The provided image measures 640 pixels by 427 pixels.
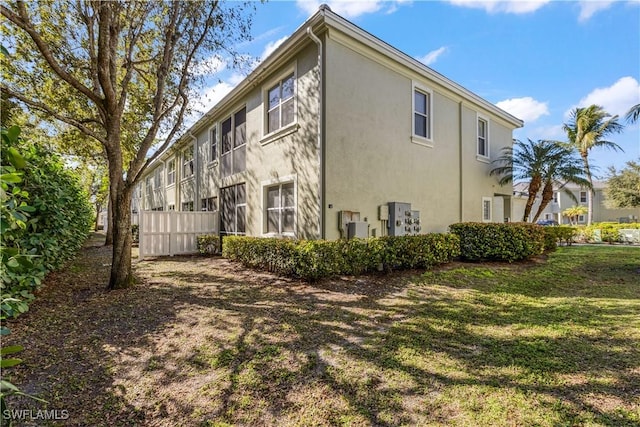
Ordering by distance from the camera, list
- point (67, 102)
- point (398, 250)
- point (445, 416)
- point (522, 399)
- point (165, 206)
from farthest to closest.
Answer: point (165, 206)
point (67, 102)
point (398, 250)
point (522, 399)
point (445, 416)

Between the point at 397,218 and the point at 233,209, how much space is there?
687 centimetres

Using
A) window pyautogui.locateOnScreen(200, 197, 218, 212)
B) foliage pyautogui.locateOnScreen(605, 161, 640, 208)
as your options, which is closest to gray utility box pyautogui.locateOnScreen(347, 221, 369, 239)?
window pyautogui.locateOnScreen(200, 197, 218, 212)

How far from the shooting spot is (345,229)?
840 cm

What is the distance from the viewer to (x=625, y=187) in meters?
25.4

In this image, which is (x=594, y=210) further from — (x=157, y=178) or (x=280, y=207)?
(x=157, y=178)

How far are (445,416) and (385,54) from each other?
9.44 m

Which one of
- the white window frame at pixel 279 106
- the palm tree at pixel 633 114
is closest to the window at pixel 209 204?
the white window frame at pixel 279 106

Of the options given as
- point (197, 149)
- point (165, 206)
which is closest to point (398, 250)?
point (197, 149)

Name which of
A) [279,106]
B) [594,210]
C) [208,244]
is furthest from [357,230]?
[594,210]

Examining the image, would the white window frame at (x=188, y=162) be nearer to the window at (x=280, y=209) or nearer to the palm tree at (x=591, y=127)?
the window at (x=280, y=209)

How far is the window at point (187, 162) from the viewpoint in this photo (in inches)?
707

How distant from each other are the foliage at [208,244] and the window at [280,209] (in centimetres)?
314

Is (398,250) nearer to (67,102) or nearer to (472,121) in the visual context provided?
(472,121)

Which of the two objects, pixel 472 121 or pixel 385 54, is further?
pixel 472 121
